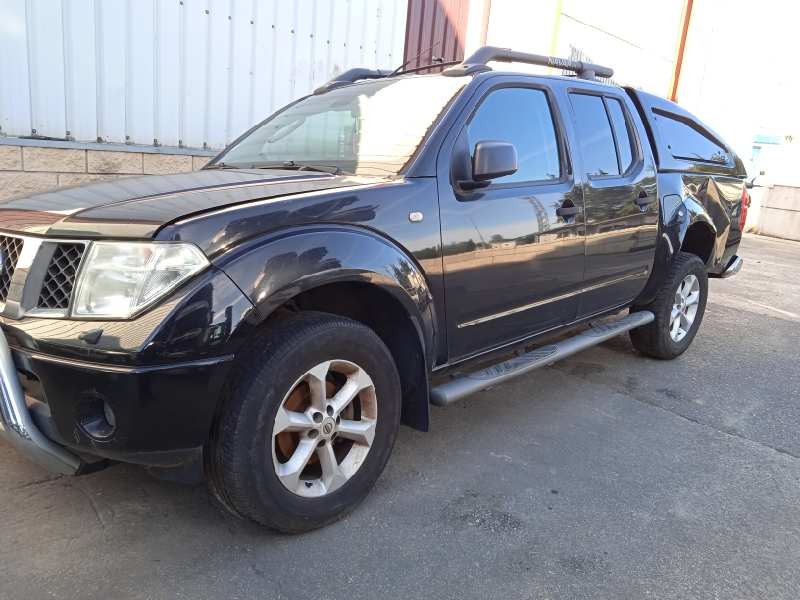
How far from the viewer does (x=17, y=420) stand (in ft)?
6.72

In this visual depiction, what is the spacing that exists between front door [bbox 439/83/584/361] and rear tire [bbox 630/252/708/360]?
1179 millimetres

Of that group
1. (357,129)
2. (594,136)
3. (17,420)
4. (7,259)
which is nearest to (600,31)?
(594,136)

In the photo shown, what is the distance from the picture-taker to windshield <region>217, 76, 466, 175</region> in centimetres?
297

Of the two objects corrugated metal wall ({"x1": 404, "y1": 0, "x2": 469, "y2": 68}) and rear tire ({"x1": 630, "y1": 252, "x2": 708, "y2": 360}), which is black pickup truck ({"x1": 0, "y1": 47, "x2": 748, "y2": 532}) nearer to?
rear tire ({"x1": 630, "y1": 252, "x2": 708, "y2": 360})

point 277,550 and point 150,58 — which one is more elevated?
point 150,58

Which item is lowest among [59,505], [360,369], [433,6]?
[59,505]

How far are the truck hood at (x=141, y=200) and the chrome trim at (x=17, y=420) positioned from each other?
1.49 ft

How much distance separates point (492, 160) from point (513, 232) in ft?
1.44

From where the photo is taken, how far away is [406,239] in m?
2.65

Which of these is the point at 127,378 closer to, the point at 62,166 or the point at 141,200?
the point at 141,200

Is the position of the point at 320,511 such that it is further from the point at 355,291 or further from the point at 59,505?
the point at 59,505

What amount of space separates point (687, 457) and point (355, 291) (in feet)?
6.54

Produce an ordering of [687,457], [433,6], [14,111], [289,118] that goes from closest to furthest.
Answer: [687,457] → [289,118] → [14,111] → [433,6]

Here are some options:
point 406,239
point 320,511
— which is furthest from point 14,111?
point 320,511
